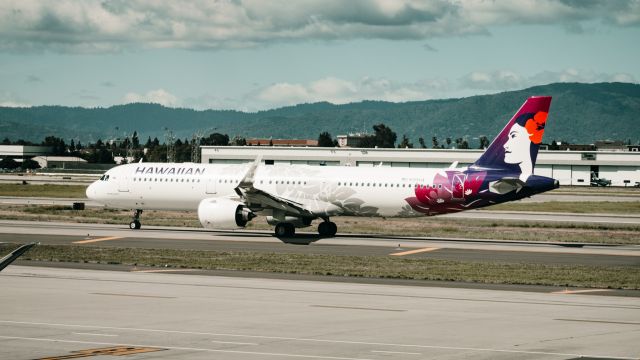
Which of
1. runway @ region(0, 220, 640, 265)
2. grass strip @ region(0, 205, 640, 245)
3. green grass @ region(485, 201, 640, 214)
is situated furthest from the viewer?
green grass @ region(485, 201, 640, 214)

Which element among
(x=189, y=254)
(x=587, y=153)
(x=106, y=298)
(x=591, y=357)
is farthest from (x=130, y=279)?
(x=587, y=153)

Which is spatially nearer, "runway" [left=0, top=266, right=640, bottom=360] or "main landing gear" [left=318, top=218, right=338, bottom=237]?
"runway" [left=0, top=266, right=640, bottom=360]

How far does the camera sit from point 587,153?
513 ft

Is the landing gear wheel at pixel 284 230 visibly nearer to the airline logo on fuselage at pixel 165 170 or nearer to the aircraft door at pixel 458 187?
the airline logo on fuselage at pixel 165 170

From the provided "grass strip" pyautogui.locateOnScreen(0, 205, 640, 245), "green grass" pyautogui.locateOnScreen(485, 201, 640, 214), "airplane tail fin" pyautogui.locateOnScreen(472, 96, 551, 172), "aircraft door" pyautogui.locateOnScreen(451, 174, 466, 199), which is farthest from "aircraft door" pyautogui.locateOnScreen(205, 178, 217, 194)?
"green grass" pyautogui.locateOnScreen(485, 201, 640, 214)

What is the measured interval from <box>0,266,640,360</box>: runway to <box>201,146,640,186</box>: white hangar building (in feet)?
320

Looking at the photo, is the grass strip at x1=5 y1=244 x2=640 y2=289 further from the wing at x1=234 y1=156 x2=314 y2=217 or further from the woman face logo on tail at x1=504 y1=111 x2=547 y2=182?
the woman face logo on tail at x1=504 y1=111 x2=547 y2=182

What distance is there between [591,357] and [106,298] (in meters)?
14.8

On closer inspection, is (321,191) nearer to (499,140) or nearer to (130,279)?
(499,140)

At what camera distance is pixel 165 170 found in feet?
187

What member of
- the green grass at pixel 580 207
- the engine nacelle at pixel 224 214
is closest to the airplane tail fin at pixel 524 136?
the engine nacelle at pixel 224 214

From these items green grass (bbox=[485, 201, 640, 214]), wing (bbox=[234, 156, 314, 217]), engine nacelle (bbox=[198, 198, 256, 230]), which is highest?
wing (bbox=[234, 156, 314, 217])

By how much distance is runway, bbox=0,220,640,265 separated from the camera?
43594 millimetres

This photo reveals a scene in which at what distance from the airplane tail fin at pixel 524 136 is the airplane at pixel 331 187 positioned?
0.17 feet
